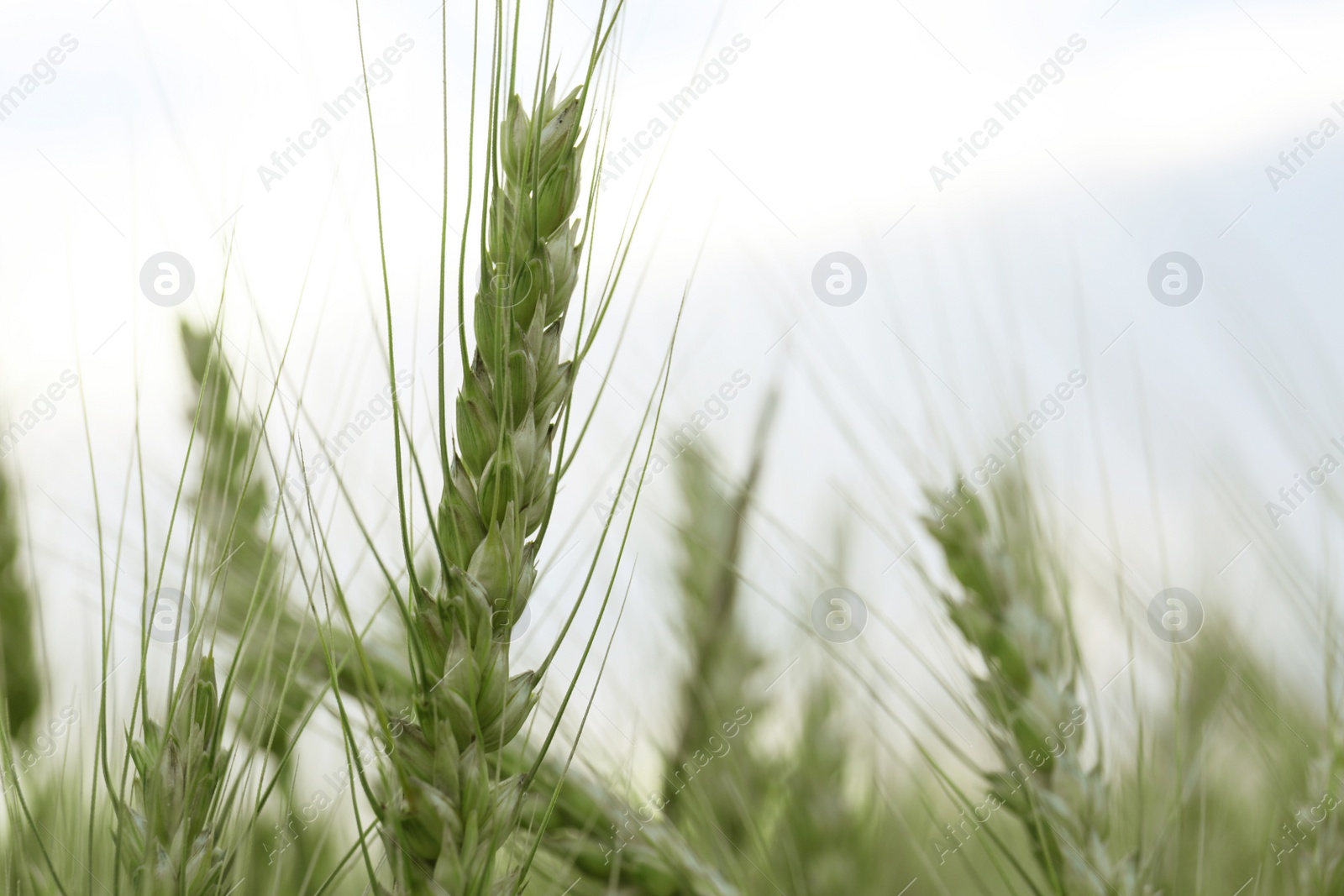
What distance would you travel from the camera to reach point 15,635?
63.2 inches

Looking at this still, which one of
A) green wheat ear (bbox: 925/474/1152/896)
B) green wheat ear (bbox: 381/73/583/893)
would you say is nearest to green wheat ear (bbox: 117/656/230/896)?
green wheat ear (bbox: 381/73/583/893)

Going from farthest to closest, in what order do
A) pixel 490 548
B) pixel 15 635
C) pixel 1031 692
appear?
pixel 15 635 → pixel 1031 692 → pixel 490 548

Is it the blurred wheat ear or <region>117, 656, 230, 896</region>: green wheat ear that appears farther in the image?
the blurred wheat ear

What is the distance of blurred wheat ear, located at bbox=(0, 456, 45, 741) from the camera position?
1581 mm

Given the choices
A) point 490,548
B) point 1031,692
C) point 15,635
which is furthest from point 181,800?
point 15,635

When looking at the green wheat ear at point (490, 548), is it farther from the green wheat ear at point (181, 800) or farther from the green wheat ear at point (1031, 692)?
the green wheat ear at point (1031, 692)

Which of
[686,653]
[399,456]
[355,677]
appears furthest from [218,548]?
[686,653]

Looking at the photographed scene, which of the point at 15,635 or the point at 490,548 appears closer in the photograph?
the point at 490,548

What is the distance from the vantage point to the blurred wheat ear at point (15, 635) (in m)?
1.58

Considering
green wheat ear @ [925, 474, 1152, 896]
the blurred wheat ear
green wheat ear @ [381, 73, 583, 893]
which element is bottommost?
green wheat ear @ [925, 474, 1152, 896]

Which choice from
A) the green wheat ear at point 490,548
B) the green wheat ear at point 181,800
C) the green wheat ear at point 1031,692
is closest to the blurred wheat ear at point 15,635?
the green wheat ear at point 181,800

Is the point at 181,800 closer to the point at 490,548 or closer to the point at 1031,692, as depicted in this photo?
the point at 490,548

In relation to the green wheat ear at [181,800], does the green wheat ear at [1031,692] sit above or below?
below

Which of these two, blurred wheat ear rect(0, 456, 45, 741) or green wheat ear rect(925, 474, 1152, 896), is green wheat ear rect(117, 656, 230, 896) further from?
blurred wheat ear rect(0, 456, 45, 741)
